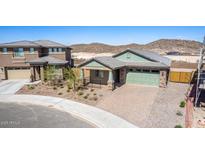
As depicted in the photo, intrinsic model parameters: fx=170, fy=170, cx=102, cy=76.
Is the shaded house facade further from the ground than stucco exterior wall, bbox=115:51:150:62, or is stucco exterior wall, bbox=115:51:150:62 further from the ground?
stucco exterior wall, bbox=115:51:150:62

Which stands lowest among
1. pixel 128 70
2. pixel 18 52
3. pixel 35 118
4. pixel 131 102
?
pixel 35 118

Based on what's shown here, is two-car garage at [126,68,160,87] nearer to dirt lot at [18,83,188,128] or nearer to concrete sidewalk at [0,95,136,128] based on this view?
dirt lot at [18,83,188,128]

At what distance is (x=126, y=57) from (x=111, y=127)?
13.4 metres

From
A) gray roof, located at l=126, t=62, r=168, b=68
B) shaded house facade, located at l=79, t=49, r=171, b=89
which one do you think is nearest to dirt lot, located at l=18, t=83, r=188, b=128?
shaded house facade, located at l=79, t=49, r=171, b=89

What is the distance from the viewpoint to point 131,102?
15.6 m

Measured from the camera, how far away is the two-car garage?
805 inches

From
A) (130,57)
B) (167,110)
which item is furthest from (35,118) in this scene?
(130,57)

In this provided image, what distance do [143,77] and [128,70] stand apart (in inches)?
82.3

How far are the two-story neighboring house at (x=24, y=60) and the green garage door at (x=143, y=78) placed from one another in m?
9.75

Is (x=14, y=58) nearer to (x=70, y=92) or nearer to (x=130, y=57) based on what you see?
(x=70, y=92)

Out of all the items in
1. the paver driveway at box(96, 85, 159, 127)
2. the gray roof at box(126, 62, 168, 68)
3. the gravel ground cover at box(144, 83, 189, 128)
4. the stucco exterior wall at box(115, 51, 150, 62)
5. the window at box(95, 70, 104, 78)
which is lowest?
the paver driveway at box(96, 85, 159, 127)

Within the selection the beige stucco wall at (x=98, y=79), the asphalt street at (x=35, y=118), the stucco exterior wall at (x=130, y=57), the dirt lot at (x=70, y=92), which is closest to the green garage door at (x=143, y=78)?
the stucco exterior wall at (x=130, y=57)

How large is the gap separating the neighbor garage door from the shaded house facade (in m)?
10.0
